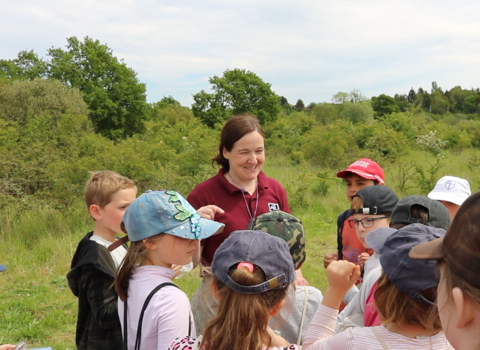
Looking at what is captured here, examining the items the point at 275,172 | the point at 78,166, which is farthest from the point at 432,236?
the point at 275,172

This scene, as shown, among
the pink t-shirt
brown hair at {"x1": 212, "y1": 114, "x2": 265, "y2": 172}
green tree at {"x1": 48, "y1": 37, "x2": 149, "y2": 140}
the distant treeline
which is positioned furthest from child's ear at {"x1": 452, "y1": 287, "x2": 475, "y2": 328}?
green tree at {"x1": 48, "y1": 37, "x2": 149, "y2": 140}

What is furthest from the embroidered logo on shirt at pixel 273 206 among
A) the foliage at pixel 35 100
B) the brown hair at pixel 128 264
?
the foliage at pixel 35 100

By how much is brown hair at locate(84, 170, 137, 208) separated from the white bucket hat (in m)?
2.27

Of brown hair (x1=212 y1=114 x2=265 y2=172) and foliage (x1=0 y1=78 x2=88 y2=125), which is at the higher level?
foliage (x1=0 y1=78 x2=88 y2=125)

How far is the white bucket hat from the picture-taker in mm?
3332

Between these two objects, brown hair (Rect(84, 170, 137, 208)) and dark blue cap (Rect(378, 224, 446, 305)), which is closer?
dark blue cap (Rect(378, 224, 446, 305))

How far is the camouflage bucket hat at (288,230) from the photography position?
2.03 meters

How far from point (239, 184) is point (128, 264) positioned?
1.40 metres

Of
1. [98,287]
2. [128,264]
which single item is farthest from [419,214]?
[98,287]

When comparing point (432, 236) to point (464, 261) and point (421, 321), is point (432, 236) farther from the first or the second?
point (464, 261)

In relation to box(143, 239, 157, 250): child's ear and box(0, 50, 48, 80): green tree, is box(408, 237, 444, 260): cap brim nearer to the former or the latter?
box(143, 239, 157, 250): child's ear

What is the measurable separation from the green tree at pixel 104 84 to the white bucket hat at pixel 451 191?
31362 mm

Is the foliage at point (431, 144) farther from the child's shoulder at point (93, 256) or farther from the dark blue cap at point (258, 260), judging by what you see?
the dark blue cap at point (258, 260)

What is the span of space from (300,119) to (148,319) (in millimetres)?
25248
